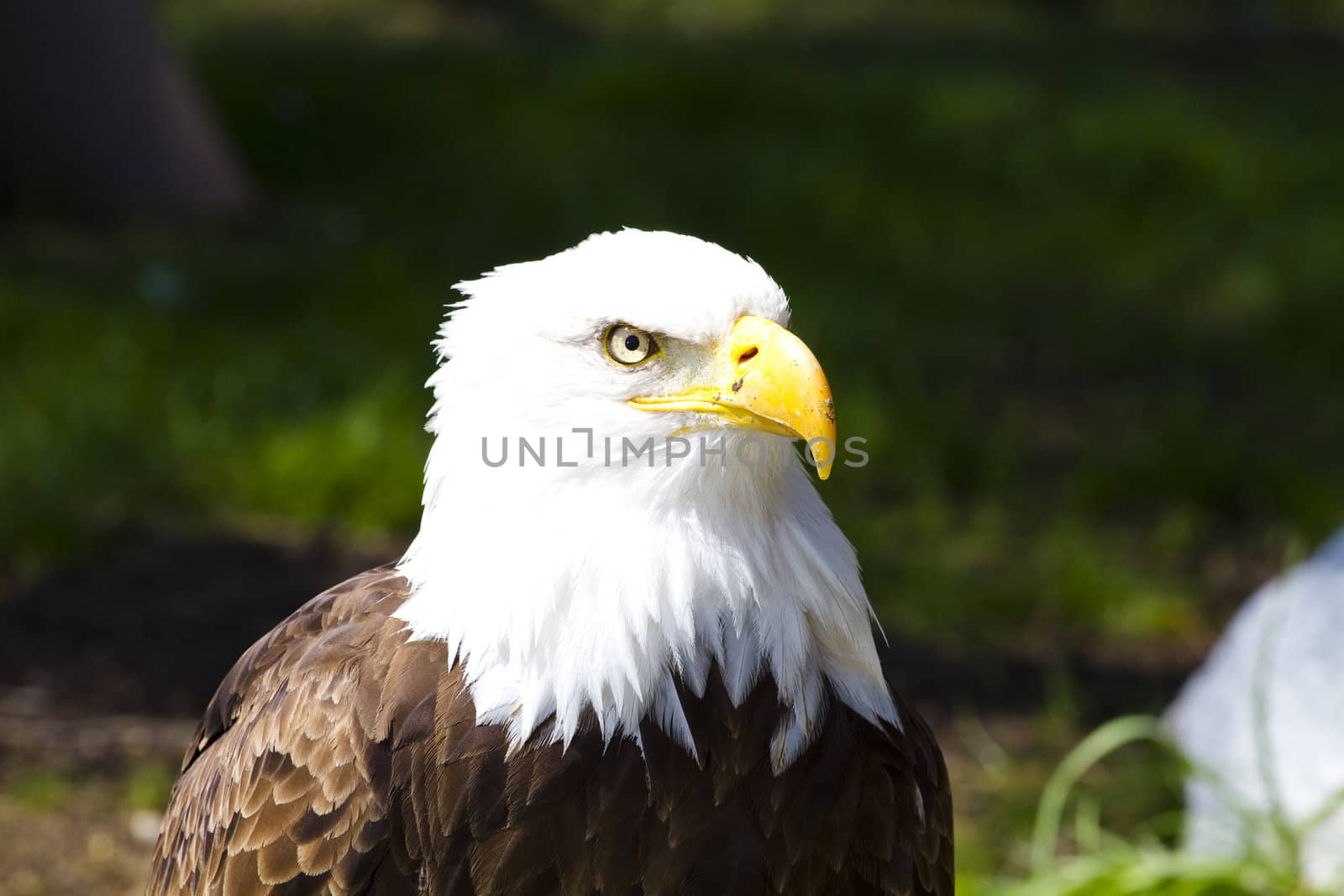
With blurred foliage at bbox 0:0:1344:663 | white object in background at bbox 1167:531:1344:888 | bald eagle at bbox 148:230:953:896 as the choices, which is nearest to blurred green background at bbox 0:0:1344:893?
blurred foliage at bbox 0:0:1344:663

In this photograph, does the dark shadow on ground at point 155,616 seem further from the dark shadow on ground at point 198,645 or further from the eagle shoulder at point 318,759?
the eagle shoulder at point 318,759

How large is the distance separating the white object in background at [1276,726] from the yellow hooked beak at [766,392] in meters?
1.89

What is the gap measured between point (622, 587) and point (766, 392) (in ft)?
1.04

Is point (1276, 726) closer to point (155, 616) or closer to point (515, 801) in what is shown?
point (515, 801)

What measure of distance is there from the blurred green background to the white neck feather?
1638mm

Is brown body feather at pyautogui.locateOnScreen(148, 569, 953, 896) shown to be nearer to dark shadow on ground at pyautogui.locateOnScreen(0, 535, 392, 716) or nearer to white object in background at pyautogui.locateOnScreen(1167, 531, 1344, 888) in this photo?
white object in background at pyautogui.locateOnScreen(1167, 531, 1344, 888)

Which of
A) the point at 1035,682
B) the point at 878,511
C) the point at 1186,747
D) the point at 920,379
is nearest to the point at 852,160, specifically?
the point at 920,379

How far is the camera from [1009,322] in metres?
6.70

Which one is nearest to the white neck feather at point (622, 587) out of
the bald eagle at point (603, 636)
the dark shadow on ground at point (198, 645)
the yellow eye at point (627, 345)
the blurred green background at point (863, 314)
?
the bald eagle at point (603, 636)

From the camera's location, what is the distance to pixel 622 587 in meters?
1.98

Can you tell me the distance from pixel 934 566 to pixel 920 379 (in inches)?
55.0

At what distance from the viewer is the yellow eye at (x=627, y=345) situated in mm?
1994

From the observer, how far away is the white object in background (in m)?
3.32

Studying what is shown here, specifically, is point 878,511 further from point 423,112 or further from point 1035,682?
point 423,112
